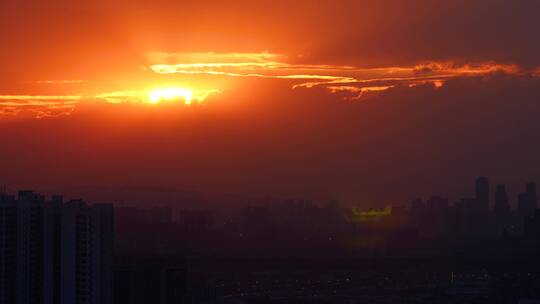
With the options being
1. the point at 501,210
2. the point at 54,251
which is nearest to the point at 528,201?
the point at 501,210

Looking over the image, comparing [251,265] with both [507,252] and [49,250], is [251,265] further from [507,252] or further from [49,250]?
[49,250]

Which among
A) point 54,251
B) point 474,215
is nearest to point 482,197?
point 474,215

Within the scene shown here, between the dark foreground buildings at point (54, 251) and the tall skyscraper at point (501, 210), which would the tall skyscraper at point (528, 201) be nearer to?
the tall skyscraper at point (501, 210)

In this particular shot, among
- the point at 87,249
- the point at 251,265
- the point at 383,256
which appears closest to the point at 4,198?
the point at 87,249

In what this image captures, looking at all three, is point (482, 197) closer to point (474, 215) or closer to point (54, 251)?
point (474, 215)

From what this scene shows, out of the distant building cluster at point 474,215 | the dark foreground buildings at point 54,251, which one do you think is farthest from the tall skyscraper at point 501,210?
the dark foreground buildings at point 54,251

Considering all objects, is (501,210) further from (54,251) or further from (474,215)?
(54,251)

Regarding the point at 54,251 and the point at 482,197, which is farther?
the point at 482,197

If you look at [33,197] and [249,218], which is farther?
[249,218]
